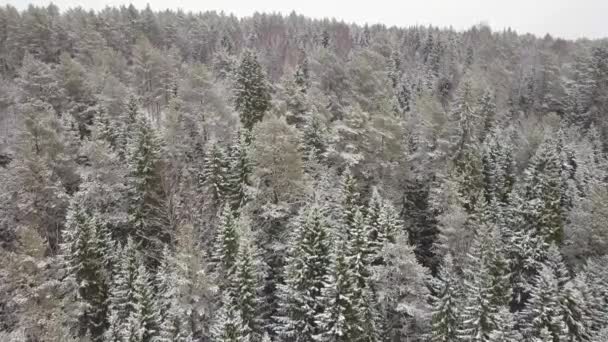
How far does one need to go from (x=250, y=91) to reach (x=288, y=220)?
71.8 ft

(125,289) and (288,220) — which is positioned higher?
(288,220)

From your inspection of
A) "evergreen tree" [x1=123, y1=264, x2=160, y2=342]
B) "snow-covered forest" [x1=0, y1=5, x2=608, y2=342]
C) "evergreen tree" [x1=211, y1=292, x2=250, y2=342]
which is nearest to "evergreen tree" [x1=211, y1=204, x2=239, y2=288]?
"snow-covered forest" [x1=0, y1=5, x2=608, y2=342]

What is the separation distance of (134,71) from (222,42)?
1563 inches

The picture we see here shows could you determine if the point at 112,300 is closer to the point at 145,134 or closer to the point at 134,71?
the point at 145,134

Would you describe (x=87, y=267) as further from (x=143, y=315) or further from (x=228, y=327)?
(x=228, y=327)

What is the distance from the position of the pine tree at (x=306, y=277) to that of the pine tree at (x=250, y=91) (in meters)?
21.5

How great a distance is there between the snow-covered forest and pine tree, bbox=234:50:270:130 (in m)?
0.20

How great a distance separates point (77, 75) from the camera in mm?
50656

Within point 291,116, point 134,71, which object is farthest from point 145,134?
point 134,71

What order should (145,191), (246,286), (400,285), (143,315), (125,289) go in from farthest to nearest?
(145,191) < (125,289) < (400,285) < (246,286) < (143,315)

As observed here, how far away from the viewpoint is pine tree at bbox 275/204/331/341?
29109mm

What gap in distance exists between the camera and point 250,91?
50281 mm

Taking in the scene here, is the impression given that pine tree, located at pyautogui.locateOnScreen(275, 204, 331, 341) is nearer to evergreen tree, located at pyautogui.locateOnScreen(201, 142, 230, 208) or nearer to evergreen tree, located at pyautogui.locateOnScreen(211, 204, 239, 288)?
evergreen tree, located at pyautogui.locateOnScreen(211, 204, 239, 288)

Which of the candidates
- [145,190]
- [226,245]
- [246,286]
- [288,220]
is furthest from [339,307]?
[145,190]
